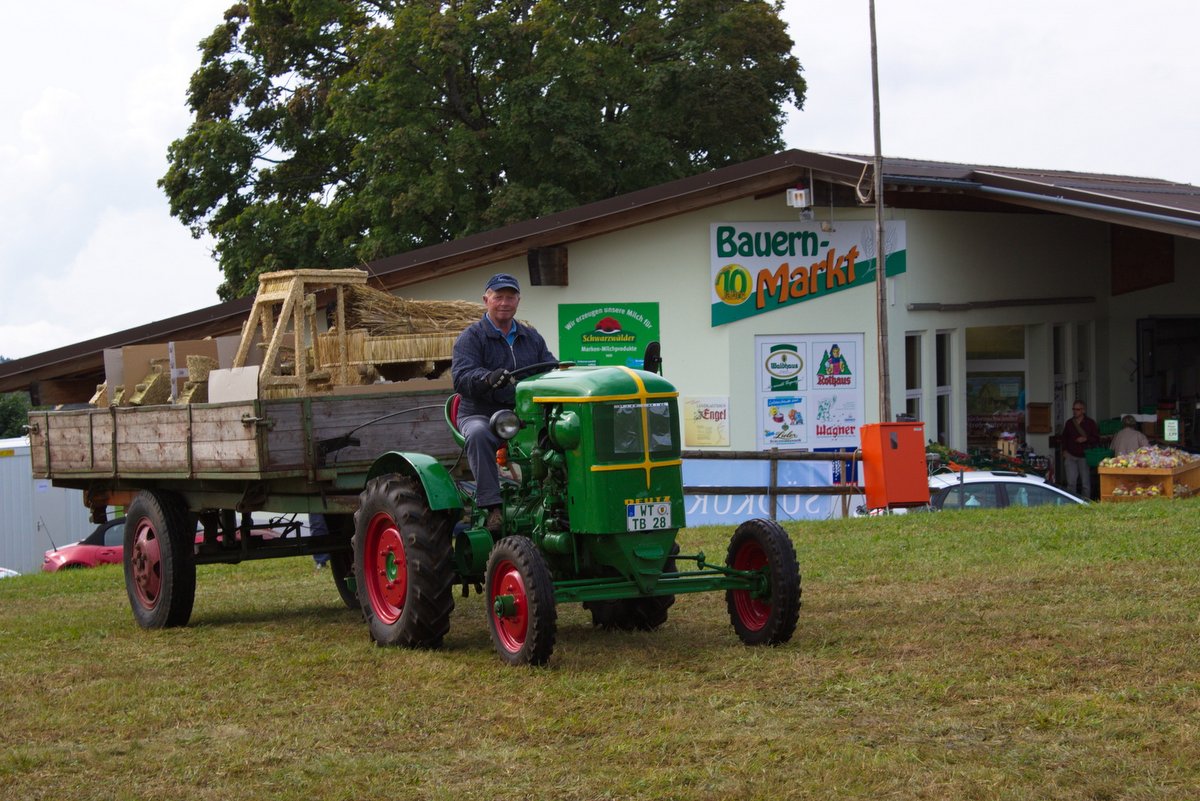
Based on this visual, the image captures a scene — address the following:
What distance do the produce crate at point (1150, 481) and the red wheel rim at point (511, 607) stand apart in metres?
11.5

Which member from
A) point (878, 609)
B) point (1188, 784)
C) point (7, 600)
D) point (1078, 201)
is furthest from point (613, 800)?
point (1078, 201)

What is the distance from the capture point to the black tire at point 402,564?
7492 mm

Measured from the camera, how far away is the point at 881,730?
18.1 feet

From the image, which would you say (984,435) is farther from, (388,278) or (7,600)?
(7,600)

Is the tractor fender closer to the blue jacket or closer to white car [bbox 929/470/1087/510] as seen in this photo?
the blue jacket

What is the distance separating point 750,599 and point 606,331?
40.0ft

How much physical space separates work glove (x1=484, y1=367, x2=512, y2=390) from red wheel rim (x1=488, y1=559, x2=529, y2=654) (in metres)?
0.92

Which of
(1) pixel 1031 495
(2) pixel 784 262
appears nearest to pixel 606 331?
(2) pixel 784 262

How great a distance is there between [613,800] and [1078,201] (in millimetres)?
13747

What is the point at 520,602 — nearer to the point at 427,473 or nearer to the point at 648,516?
the point at 648,516

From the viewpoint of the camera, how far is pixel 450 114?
29.4m

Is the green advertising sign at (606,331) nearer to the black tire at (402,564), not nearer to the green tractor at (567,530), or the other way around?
the black tire at (402,564)

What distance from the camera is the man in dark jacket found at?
7.55m

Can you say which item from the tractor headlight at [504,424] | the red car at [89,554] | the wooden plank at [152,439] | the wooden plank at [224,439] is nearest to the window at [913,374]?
the red car at [89,554]
